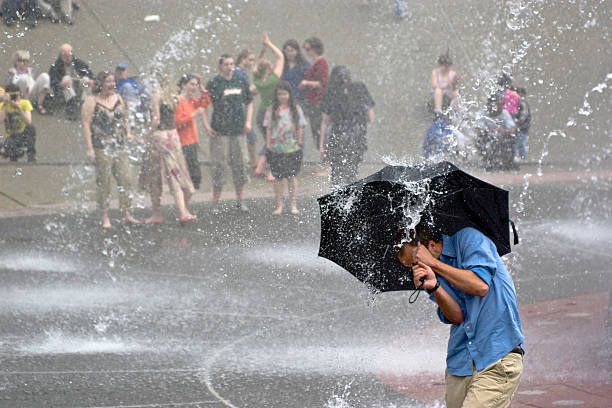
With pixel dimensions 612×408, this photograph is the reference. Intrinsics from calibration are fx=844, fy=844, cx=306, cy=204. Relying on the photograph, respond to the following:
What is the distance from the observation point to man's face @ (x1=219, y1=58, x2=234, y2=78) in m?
7.89

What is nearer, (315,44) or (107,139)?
(107,139)

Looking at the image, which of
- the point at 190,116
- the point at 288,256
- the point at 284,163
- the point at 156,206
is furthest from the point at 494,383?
the point at 156,206

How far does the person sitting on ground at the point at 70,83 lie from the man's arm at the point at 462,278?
577 cm

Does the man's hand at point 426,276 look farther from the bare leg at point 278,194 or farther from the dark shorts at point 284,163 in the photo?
the dark shorts at point 284,163

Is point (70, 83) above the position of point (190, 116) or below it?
above

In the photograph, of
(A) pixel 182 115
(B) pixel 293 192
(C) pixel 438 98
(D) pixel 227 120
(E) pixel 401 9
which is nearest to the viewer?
(B) pixel 293 192

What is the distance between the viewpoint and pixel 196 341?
5762 mm

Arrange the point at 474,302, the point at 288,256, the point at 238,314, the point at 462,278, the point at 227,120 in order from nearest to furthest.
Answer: the point at 462,278
the point at 474,302
the point at 238,314
the point at 288,256
the point at 227,120

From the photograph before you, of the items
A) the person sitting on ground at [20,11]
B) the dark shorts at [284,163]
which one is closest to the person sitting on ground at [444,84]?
the dark shorts at [284,163]

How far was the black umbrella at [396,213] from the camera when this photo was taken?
2697mm

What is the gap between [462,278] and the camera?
2.59 metres

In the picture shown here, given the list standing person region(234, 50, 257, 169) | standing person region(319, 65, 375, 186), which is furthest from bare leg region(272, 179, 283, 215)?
standing person region(319, 65, 375, 186)

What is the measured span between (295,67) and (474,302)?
5.62 meters

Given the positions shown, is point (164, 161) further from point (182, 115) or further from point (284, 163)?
point (284, 163)
